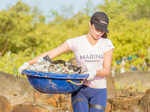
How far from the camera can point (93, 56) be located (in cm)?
335

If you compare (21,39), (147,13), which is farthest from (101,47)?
(147,13)

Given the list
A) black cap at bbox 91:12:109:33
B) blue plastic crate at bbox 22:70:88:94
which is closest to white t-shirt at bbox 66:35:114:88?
black cap at bbox 91:12:109:33

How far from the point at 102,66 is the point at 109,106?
9.97 ft

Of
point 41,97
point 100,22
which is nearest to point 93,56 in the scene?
point 100,22

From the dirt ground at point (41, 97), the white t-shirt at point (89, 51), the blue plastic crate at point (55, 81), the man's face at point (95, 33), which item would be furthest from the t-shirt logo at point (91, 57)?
the dirt ground at point (41, 97)

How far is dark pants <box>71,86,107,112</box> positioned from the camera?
11.4ft

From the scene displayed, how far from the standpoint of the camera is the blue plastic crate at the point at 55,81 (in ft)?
9.71

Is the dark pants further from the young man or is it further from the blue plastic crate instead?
the blue plastic crate

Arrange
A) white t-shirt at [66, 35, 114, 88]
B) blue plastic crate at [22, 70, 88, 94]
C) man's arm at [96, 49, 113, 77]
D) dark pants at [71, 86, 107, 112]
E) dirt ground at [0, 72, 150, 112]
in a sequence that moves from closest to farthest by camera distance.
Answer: blue plastic crate at [22, 70, 88, 94] → man's arm at [96, 49, 113, 77] → white t-shirt at [66, 35, 114, 88] → dark pants at [71, 86, 107, 112] → dirt ground at [0, 72, 150, 112]

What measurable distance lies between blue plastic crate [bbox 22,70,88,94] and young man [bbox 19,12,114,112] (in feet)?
0.67

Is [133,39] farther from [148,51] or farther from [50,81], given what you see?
[50,81]

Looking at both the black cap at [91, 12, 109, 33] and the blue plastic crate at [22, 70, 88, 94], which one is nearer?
the blue plastic crate at [22, 70, 88, 94]

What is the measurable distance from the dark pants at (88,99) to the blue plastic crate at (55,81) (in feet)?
1.19

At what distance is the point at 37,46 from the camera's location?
13586 millimetres
